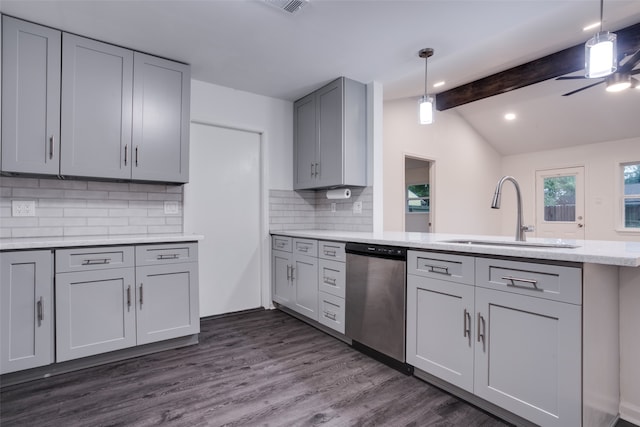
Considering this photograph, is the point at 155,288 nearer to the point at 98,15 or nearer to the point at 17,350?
the point at 17,350

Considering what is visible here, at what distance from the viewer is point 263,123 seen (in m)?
3.79

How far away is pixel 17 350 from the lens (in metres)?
2.04

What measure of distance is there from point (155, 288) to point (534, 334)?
8.10ft

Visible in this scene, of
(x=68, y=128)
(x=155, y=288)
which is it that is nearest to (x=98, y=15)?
(x=68, y=128)

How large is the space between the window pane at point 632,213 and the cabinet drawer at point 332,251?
610 centimetres

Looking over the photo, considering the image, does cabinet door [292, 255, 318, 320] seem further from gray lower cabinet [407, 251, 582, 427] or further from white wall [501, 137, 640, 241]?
white wall [501, 137, 640, 241]

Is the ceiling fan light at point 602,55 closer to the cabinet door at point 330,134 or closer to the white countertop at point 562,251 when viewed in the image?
the white countertop at point 562,251

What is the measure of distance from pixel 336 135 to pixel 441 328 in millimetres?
2101

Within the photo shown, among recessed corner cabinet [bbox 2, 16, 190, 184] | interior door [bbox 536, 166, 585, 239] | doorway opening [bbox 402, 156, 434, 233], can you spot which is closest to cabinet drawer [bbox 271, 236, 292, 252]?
recessed corner cabinet [bbox 2, 16, 190, 184]

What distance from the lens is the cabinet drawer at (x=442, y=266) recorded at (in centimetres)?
180

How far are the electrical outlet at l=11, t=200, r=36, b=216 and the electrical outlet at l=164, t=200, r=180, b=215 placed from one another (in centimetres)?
95

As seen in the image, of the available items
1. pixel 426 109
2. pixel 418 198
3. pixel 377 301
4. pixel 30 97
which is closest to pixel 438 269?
pixel 377 301

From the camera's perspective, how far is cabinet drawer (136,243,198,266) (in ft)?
8.02

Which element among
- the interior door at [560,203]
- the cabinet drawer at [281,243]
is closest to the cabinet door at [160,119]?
the cabinet drawer at [281,243]
